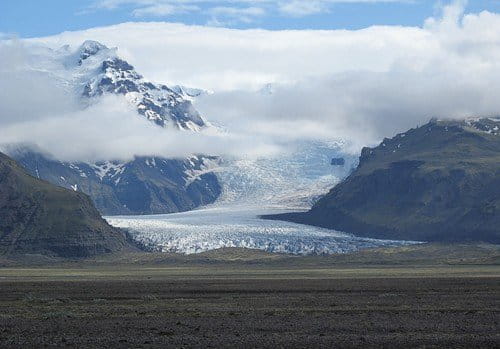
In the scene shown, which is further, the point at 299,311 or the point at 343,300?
the point at 343,300

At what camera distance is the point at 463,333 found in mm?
56125

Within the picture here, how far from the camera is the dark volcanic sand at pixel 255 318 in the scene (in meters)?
53.2

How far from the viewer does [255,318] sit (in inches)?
2611

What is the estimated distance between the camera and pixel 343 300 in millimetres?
84062

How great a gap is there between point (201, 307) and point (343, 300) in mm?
12772

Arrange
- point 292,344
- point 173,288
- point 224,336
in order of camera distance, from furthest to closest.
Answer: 1. point 173,288
2. point 224,336
3. point 292,344

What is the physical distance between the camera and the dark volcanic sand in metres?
53.2

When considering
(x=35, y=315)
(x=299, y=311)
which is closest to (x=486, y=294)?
(x=299, y=311)

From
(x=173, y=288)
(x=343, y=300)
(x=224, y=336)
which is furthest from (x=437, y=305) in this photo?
(x=173, y=288)

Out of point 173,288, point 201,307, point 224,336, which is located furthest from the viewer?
point 173,288

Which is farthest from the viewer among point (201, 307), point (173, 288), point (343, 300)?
point (173, 288)

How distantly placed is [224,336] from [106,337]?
622 centimetres

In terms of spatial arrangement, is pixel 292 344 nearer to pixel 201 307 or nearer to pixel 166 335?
pixel 166 335

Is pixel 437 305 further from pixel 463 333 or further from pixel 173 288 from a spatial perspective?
pixel 173 288
